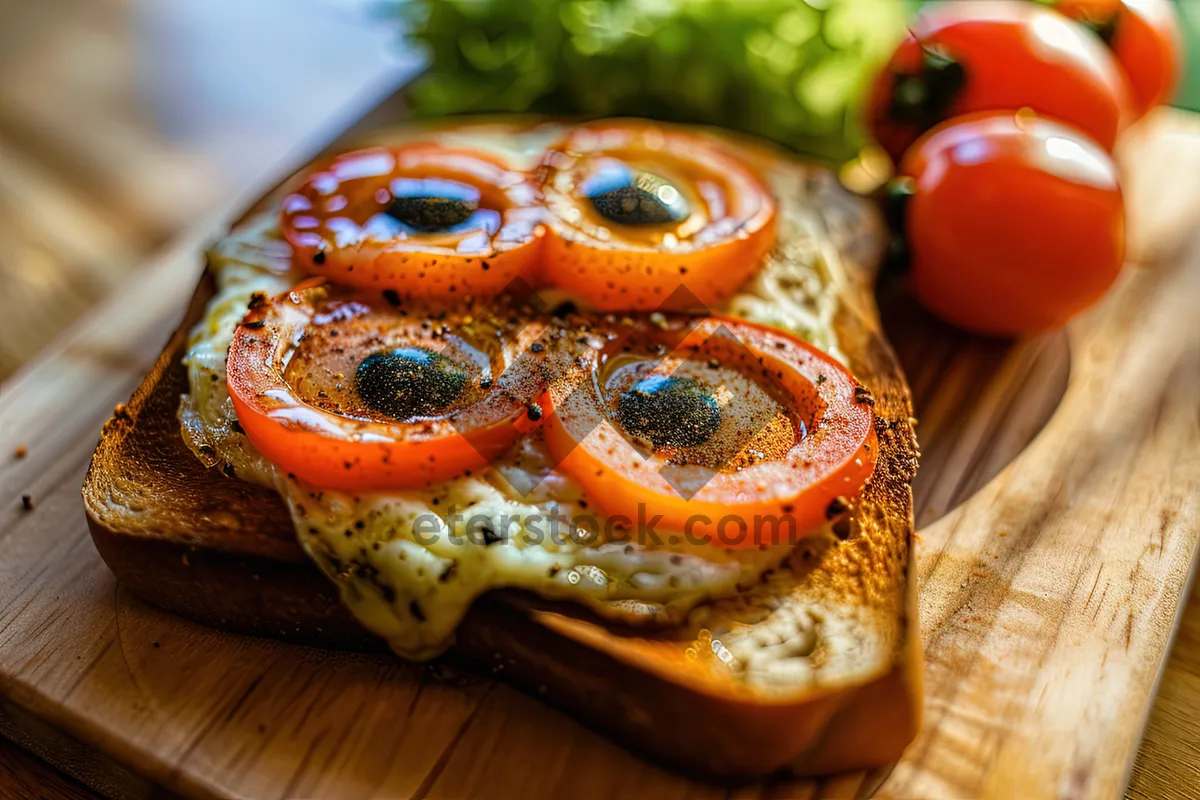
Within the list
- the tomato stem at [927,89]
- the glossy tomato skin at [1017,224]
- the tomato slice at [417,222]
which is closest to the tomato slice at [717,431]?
the tomato slice at [417,222]

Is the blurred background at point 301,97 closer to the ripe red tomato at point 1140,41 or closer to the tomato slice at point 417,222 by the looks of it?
the ripe red tomato at point 1140,41

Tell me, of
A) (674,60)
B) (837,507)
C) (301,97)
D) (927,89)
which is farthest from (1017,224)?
(301,97)

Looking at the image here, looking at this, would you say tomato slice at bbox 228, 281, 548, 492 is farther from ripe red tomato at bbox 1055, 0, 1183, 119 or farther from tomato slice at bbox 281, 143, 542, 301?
ripe red tomato at bbox 1055, 0, 1183, 119

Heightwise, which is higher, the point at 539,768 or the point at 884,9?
the point at 884,9

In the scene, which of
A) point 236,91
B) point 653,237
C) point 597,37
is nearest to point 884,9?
point 597,37

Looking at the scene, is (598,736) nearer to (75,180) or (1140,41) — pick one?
(75,180)

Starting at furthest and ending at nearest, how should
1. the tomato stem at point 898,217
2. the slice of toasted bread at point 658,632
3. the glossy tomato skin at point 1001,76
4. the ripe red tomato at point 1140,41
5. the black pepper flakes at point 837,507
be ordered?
1. the ripe red tomato at point 1140,41
2. the glossy tomato skin at point 1001,76
3. the tomato stem at point 898,217
4. the black pepper flakes at point 837,507
5. the slice of toasted bread at point 658,632

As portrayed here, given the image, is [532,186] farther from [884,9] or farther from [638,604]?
[884,9]
